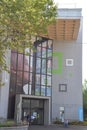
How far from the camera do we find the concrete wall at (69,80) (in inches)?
1503

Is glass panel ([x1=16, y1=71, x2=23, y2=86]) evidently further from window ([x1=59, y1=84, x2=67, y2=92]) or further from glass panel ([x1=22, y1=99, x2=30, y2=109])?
window ([x1=59, y1=84, x2=67, y2=92])

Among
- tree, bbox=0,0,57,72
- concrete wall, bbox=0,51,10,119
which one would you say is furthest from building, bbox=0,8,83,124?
tree, bbox=0,0,57,72

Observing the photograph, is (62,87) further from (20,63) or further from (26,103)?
(20,63)

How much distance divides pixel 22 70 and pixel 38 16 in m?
21.2

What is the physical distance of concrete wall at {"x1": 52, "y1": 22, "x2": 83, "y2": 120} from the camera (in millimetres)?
38188

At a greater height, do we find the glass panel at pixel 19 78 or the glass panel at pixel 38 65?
the glass panel at pixel 38 65

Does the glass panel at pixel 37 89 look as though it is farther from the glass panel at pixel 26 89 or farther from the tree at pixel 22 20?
the tree at pixel 22 20

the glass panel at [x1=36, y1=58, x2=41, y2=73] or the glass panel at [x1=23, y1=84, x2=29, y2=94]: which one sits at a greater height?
the glass panel at [x1=36, y1=58, x2=41, y2=73]

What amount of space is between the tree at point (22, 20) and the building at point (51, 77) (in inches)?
688

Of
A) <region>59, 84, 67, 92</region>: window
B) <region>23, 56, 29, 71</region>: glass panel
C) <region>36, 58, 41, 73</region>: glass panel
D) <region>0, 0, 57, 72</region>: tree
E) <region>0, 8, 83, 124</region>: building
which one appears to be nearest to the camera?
<region>0, 0, 57, 72</region>: tree

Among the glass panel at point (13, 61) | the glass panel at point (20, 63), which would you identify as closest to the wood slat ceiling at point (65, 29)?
the glass panel at point (20, 63)

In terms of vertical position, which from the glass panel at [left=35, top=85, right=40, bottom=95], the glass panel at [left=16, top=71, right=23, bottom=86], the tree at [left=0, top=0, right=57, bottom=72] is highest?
the tree at [left=0, top=0, right=57, bottom=72]

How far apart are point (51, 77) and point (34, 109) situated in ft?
15.2

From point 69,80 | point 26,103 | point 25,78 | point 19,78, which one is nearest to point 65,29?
point 69,80
